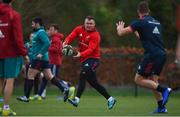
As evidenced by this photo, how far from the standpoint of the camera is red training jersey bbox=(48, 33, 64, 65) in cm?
2023

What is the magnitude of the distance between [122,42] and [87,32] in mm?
16111

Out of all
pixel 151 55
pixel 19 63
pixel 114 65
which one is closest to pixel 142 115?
pixel 151 55

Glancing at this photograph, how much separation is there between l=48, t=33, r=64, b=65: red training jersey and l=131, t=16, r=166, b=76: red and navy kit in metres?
6.10

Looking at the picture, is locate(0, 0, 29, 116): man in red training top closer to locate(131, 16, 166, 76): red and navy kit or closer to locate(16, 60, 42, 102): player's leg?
locate(131, 16, 166, 76): red and navy kit

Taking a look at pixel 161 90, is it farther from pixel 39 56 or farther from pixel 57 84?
pixel 39 56

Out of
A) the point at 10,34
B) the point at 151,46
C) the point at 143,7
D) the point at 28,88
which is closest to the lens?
the point at 10,34

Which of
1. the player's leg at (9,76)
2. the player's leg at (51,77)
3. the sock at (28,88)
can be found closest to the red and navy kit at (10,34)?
the player's leg at (9,76)

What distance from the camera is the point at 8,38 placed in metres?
13.1

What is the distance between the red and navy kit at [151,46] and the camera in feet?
46.6

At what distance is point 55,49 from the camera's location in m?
20.4

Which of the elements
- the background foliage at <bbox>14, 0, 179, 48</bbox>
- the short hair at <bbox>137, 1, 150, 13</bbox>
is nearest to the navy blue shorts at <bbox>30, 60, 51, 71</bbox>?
the short hair at <bbox>137, 1, 150, 13</bbox>

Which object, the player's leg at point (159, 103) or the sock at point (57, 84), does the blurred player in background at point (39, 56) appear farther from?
the player's leg at point (159, 103)

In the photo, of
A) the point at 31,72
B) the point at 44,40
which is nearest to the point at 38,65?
the point at 31,72

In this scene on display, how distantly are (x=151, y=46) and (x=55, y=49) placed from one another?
6397 mm
